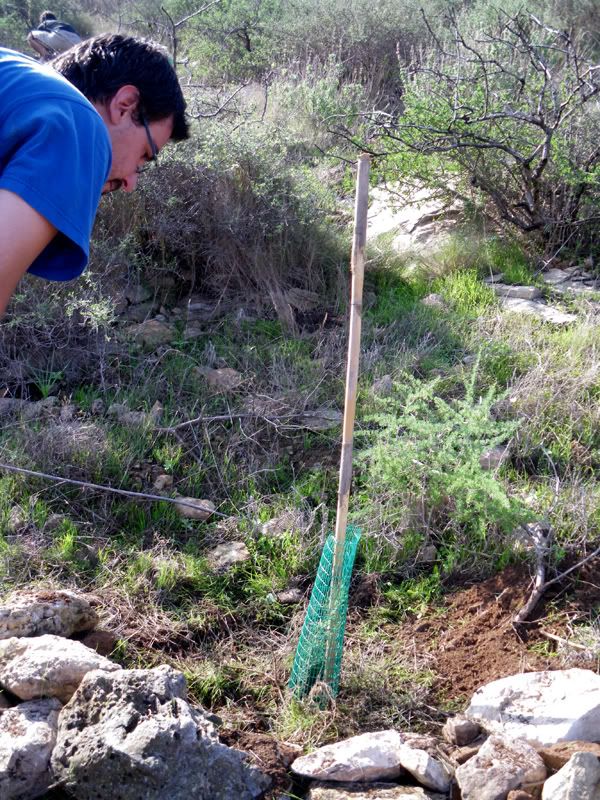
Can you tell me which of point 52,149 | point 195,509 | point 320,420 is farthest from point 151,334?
point 52,149

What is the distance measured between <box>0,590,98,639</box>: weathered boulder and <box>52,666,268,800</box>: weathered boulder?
20.3 inches

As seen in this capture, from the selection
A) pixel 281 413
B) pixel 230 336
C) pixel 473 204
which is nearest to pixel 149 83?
pixel 281 413

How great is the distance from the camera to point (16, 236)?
1412 mm

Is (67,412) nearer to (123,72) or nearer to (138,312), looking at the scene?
(138,312)

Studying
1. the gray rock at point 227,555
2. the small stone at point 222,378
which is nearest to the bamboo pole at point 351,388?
the gray rock at point 227,555

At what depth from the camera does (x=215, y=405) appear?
423cm

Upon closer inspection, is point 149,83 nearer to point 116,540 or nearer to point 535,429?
point 116,540

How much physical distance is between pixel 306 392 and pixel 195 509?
100cm

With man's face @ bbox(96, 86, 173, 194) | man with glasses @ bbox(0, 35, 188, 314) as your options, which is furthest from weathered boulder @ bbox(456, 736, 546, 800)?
man's face @ bbox(96, 86, 173, 194)

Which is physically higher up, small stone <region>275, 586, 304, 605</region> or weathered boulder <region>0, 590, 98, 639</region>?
weathered boulder <region>0, 590, 98, 639</region>

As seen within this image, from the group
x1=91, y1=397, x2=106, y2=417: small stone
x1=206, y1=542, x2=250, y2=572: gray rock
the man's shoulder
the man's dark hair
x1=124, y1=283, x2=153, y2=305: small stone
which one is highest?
the man's shoulder

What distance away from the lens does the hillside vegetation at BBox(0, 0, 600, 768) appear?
3105 mm

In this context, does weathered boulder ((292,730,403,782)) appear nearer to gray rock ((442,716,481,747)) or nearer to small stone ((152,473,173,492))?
gray rock ((442,716,481,747))

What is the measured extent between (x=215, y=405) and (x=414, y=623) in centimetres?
165
